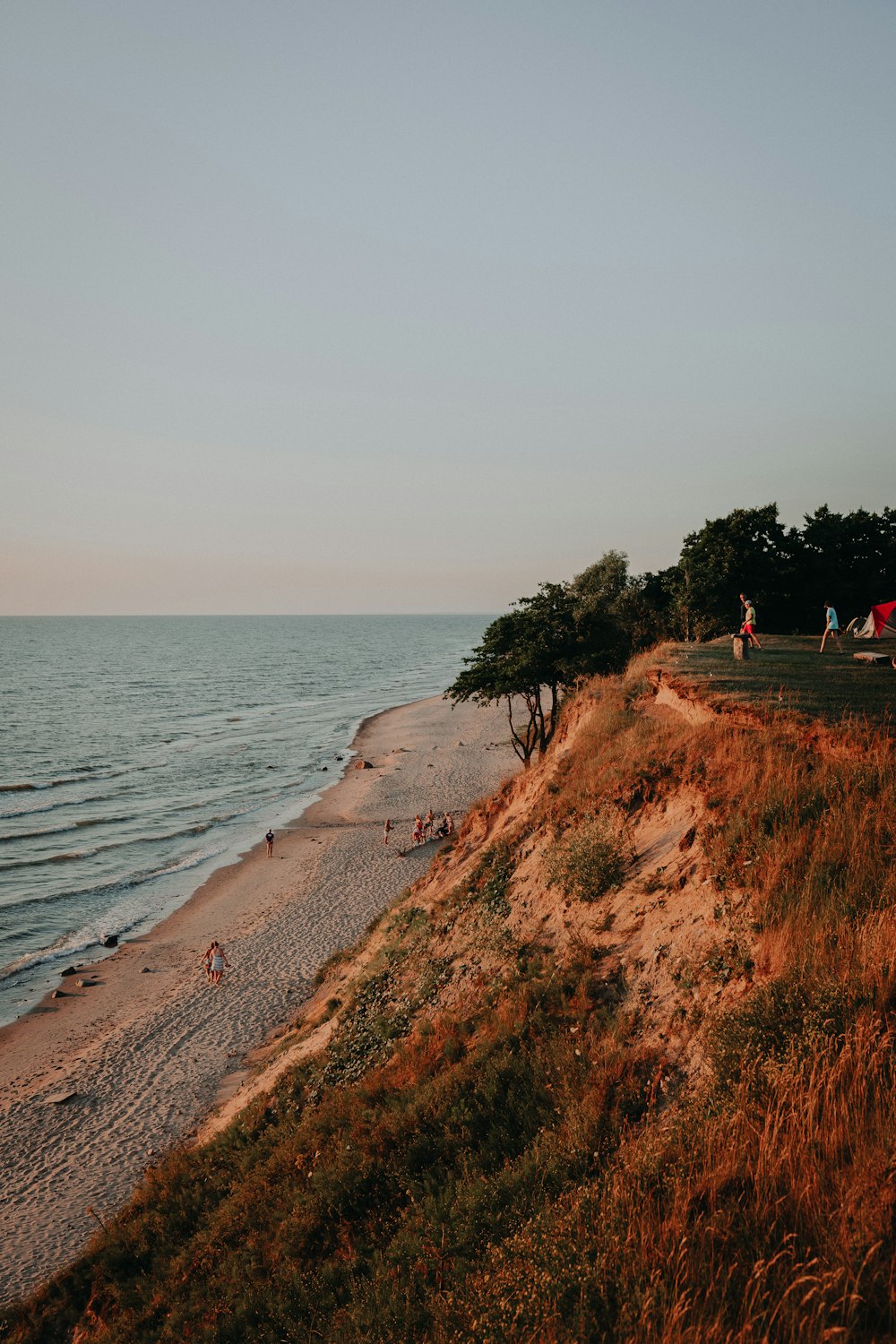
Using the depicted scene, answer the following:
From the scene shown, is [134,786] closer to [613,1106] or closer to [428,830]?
[428,830]

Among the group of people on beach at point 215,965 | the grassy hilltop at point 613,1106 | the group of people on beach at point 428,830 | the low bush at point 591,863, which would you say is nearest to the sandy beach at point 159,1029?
the group of people on beach at point 215,965

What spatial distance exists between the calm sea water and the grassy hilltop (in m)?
19.6

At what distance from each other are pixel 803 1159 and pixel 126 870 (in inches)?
1559

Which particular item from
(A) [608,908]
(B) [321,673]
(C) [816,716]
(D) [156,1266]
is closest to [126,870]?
(D) [156,1266]

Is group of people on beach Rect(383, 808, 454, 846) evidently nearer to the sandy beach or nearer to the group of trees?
the sandy beach

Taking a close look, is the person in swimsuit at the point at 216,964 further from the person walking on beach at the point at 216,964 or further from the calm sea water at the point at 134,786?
the calm sea water at the point at 134,786

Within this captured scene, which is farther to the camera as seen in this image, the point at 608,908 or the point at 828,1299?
the point at 608,908

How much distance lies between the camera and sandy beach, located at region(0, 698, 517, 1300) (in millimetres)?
16266

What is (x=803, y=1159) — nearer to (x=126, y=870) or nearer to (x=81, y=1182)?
(x=81, y=1182)

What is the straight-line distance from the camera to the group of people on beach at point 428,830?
40.7 m

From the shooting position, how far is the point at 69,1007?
25078 mm

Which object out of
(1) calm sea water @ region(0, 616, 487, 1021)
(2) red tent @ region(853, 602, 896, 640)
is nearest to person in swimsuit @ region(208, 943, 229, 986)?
(1) calm sea water @ region(0, 616, 487, 1021)

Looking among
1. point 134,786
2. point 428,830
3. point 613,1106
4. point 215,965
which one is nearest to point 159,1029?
point 215,965

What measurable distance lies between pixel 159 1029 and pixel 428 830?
68.4 feet
